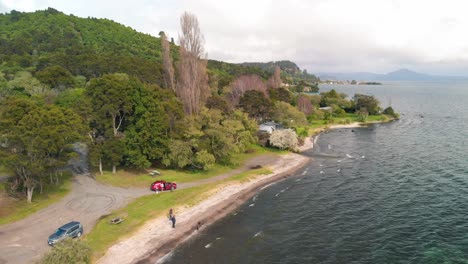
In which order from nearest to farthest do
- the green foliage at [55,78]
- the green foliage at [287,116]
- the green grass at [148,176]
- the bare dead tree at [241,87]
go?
the green grass at [148,176] < the green foliage at [55,78] < the green foliage at [287,116] < the bare dead tree at [241,87]

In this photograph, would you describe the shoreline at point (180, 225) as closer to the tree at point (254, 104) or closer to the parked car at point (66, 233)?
the parked car at point (66, 233)

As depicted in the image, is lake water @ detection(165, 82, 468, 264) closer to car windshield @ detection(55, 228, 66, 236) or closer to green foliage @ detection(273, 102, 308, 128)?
car windshield @ detection(55, 228, 66, 236)

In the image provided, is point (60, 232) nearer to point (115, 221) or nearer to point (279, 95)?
point (115, 221)

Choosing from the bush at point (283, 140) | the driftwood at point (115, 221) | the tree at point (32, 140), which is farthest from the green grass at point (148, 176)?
the bush at point (283, 140)

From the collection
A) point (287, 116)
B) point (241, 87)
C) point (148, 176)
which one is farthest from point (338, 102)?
point (148, 176)

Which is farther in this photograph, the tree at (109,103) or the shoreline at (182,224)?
the tree at (109,103)

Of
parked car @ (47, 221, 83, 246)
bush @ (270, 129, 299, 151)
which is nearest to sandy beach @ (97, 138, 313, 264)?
parked car @ (47, 221, 83, 246)

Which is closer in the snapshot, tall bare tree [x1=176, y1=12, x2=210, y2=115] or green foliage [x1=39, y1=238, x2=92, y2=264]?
green foliage [x1=39, y1=238, x2=92, y2=264]

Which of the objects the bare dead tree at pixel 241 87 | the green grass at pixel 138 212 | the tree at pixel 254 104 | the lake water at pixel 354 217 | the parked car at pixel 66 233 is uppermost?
the bare dead tree at pixel 241 87
